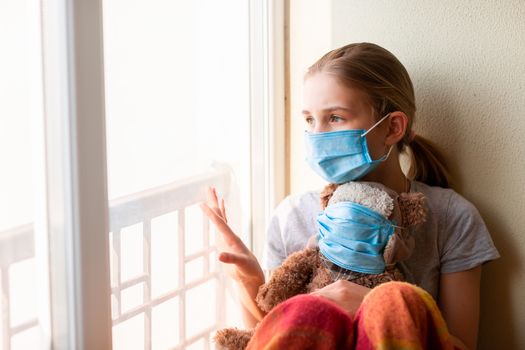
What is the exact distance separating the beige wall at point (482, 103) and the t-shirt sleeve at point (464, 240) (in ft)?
0.23

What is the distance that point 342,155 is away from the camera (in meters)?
1.29

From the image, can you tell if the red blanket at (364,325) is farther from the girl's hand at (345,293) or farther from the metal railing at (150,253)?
the metal railing at (150,253)

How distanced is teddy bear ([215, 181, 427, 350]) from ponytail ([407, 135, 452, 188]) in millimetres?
193

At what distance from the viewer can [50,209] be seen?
1.10 meters

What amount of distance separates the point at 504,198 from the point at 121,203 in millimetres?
792

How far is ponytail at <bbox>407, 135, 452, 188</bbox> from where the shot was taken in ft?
4.70

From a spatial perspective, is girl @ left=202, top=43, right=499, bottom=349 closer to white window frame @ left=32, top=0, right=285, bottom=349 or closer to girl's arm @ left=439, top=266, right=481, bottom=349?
girl's arm @ left=439, top=266, right=481, bottom=349

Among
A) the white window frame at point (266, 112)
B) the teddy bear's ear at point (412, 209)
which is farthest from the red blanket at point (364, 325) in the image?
the white window frame at point (266, 112)

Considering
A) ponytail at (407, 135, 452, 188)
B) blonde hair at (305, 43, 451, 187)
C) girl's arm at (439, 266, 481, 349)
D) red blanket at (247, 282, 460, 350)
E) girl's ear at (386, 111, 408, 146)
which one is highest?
blonde hair at (305, 43, 451, 187)

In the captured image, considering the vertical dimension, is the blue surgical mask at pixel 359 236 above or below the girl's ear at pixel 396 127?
below

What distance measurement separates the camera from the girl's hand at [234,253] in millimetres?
1337

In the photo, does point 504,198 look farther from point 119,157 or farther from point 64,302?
point 64,302

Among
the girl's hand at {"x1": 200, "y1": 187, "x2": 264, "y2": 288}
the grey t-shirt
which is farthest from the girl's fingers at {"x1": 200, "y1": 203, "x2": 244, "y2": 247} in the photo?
the grey t-shirt

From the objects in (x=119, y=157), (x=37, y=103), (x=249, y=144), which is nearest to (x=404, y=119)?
(x=249, y=144)
